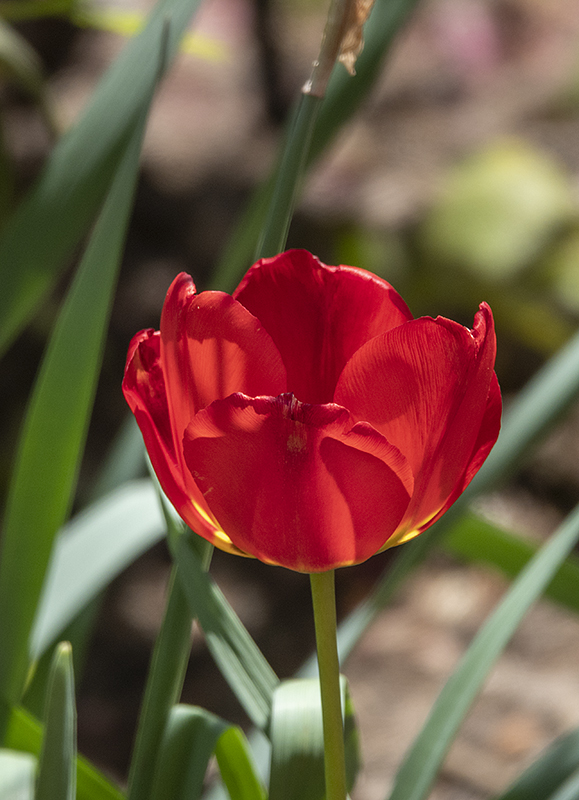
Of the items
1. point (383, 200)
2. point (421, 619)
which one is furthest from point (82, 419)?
point (383, 200)

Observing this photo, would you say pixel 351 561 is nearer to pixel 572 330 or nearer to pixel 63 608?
pixel 63 608

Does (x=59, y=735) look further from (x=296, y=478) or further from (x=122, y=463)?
(x=122, y=463)

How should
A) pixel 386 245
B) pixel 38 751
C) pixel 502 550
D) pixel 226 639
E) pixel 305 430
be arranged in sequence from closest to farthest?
pixel 305 430, pixel 226 639, pixel 38 751, pixel 502 550, pixel 386 245

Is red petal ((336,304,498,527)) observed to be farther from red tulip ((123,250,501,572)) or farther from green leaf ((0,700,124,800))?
green leaf ((0,700,124,800))

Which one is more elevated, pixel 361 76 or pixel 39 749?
pixel 361 76

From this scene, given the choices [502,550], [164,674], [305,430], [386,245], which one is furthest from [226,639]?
[386,245]

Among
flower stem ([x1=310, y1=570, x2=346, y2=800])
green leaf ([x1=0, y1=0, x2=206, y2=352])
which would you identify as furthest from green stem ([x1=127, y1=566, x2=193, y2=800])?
green leaf ([x1=0, y1=0, x2=206, y2=352])
